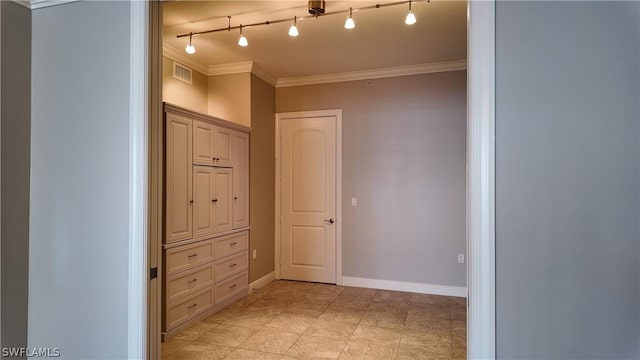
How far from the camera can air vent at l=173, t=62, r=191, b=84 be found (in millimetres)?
4025

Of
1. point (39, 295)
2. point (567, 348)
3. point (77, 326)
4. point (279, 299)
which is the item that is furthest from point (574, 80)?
point (279, 299)

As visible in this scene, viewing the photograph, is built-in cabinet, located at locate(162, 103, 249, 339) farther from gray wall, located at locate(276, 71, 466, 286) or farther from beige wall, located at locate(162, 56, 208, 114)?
gray wall, located at locate(276, 71, 466, 286)

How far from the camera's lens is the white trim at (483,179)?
1.31m

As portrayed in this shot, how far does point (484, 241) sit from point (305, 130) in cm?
392

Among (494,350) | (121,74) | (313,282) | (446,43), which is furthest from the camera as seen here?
(313,282)

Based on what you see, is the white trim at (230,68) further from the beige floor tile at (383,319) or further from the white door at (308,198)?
the beige floor tile at (383,319)

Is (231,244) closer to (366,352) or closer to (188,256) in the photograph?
(188,256)

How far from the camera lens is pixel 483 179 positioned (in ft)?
4.33

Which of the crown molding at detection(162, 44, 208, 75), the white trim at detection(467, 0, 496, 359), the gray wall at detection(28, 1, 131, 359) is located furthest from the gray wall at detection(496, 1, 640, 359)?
the crown molding at detection(162, 44, 208, 75)

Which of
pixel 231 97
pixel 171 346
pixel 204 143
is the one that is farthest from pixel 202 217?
pixel 231 97

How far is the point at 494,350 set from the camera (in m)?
1.32

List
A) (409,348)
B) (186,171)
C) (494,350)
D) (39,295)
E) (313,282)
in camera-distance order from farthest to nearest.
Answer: (313,282), (186,171), (409,348), (39,295), (494,350)

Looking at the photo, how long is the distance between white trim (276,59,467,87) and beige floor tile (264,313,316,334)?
10.0 ft

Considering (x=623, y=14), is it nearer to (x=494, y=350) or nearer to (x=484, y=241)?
(x=484, y=241)
